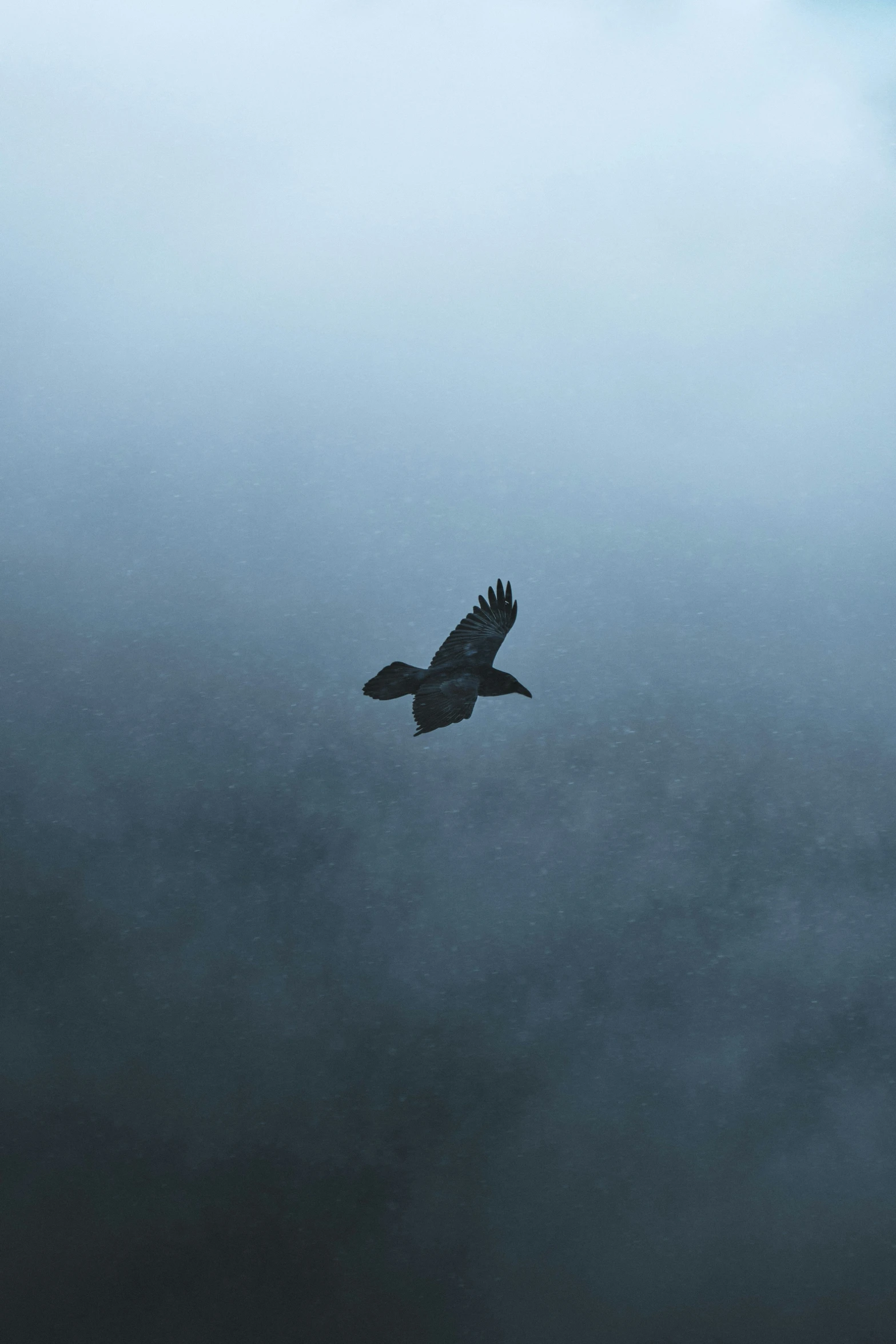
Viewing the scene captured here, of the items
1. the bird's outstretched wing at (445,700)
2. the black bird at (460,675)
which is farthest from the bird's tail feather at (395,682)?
the bird's outstretched wing at (445,700)

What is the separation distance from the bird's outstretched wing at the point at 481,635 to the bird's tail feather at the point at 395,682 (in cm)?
33

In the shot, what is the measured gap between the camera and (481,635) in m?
25.6

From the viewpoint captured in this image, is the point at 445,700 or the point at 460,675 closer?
the point at 445,700

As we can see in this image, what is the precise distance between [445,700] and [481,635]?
2148 millimetres

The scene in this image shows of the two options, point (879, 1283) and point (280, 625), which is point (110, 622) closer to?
point (280, 625)

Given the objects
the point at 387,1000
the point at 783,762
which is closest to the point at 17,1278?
the point at 387,1000

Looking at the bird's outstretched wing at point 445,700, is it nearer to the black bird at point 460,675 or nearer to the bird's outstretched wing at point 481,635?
the black bird at point 460,675

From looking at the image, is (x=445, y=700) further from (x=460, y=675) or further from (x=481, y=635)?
(x=481, y=635)

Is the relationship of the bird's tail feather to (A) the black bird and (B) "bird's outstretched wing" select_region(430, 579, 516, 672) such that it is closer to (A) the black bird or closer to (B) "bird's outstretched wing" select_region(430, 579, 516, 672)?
(A) the black bird

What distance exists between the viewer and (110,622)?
197 ft

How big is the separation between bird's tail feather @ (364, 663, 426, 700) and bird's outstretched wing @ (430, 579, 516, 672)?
33 cm

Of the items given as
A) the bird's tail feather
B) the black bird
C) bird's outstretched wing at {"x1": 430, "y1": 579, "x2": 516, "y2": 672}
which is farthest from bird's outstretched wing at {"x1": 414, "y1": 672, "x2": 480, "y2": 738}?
bird's outstretched wing at {"x1": 430, "y1": 579, "x2": 516, "y2": 672}

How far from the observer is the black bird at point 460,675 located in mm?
23594

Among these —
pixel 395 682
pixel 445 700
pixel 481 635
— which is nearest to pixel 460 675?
pixel 445 700
